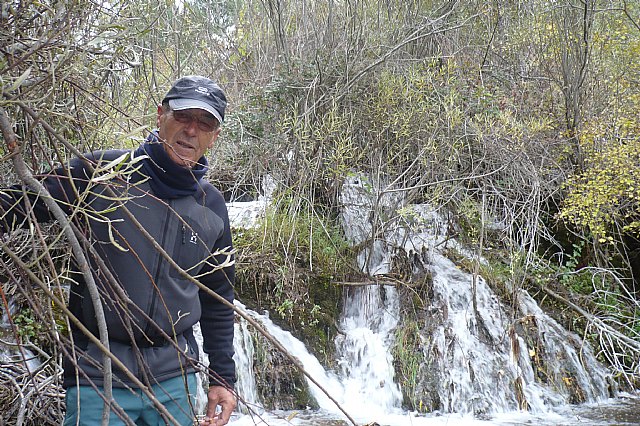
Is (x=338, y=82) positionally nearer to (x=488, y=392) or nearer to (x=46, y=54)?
(x=488, y=392)

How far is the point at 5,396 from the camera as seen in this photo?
3627 mm

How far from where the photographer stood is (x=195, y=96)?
97.9 inches

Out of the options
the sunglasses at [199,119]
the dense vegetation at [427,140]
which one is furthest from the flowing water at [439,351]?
the sunglasses at [199,119]

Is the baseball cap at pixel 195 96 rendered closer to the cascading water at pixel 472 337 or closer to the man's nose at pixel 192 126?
the man's nose at pixel 192 126

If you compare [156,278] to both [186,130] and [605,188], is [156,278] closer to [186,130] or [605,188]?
[186,130]

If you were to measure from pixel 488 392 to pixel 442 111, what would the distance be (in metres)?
3.30

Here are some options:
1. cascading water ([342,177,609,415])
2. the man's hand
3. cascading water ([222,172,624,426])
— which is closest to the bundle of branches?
the man's hand

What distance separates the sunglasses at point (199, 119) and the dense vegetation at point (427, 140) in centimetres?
462

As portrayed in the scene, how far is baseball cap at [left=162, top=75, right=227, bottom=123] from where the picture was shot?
2.47 m

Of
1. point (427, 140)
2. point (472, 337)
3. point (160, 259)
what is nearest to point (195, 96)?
point (160, 259)

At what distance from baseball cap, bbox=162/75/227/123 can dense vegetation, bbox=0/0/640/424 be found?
4687 mm

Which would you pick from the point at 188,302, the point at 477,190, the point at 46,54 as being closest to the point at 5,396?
the point at 188,302

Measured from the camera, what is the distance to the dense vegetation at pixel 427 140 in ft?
25.0

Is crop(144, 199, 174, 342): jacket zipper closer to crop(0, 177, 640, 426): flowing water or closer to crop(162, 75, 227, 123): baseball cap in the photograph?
crop(162, 75, 227, 123): baseball cap
